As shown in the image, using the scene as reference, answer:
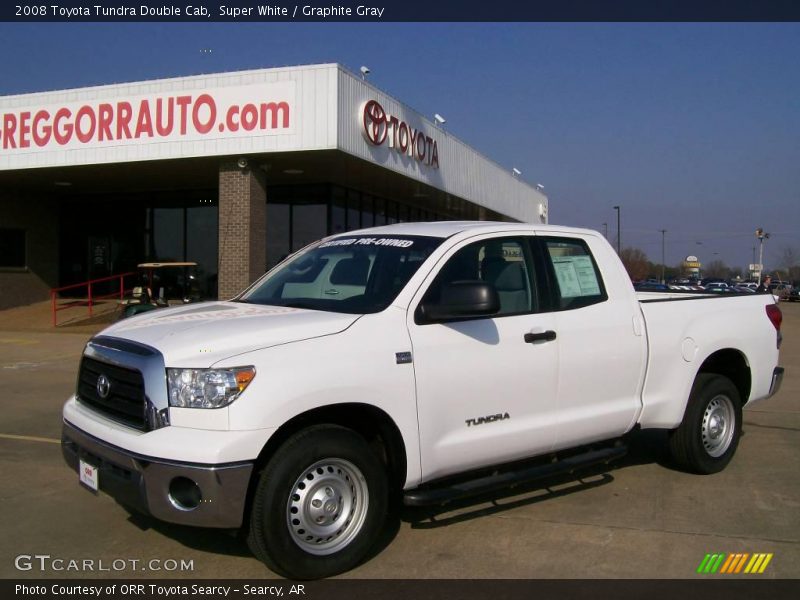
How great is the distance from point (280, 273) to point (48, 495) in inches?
89.7

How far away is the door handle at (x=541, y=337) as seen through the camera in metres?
4.65

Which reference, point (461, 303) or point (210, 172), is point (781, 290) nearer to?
point (210, 172)

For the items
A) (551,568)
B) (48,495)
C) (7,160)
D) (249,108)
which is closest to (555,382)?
(551,568)

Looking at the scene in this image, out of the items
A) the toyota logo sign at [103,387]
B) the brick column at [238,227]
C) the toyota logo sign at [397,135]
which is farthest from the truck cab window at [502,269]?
the brick column at [238,227]

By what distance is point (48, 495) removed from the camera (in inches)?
206

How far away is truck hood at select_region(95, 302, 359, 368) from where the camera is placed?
3.65 m

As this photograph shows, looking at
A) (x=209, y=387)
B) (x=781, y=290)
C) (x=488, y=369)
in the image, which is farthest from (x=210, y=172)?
(x=781, y=290)

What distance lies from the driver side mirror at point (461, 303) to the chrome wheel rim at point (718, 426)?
2737 millimetres

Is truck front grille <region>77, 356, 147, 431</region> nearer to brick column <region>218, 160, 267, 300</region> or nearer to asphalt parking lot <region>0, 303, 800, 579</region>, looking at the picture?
asphalt parking lot <region>0, 303, 800, 579</region>

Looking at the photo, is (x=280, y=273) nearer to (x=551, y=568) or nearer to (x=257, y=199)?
(x=551, y=568)

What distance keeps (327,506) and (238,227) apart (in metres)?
13.0

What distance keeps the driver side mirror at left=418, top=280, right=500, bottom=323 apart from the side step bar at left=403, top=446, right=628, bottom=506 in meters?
0.99

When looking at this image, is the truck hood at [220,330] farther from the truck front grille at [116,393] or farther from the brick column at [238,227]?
the brick column at [238,227]
